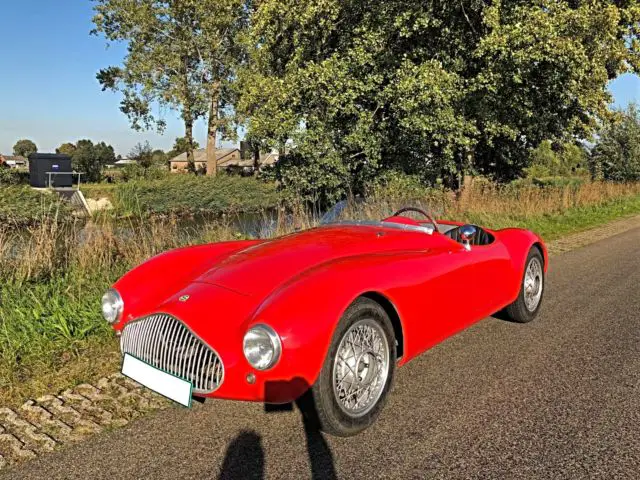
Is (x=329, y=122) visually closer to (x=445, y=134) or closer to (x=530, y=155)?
(x=445, y=134)

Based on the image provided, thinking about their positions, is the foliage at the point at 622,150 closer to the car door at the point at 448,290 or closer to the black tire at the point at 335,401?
the car door at the point at 448,290

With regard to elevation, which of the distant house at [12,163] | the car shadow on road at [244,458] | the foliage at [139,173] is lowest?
the car shadow on road at [244,458]

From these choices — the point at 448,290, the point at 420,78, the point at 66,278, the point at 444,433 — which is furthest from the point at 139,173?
the point at 444,433

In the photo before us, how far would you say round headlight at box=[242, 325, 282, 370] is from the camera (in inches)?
96.6

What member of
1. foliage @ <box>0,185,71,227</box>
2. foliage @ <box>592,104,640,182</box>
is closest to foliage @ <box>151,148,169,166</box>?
foliage @ <box>0,185,71,227</box>

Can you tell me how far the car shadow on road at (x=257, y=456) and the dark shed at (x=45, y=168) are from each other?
2360cm

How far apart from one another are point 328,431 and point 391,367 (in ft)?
1.86

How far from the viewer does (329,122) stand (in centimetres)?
1438

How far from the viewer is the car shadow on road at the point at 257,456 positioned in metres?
2.41

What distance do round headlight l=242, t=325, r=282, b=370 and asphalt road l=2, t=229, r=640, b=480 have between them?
0.51 metres

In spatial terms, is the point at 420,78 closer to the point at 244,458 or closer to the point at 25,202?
the point at 244,458

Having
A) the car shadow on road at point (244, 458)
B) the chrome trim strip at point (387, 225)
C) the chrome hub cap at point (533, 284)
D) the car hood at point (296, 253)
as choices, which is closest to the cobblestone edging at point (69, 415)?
the car shadow on road at point (244, 458)

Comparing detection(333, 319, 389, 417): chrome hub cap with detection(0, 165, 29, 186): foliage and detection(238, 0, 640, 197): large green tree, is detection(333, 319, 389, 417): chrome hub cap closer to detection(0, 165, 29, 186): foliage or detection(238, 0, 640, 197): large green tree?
detection(238, 0, 640, 197): large green tree

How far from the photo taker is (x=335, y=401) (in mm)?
2639
